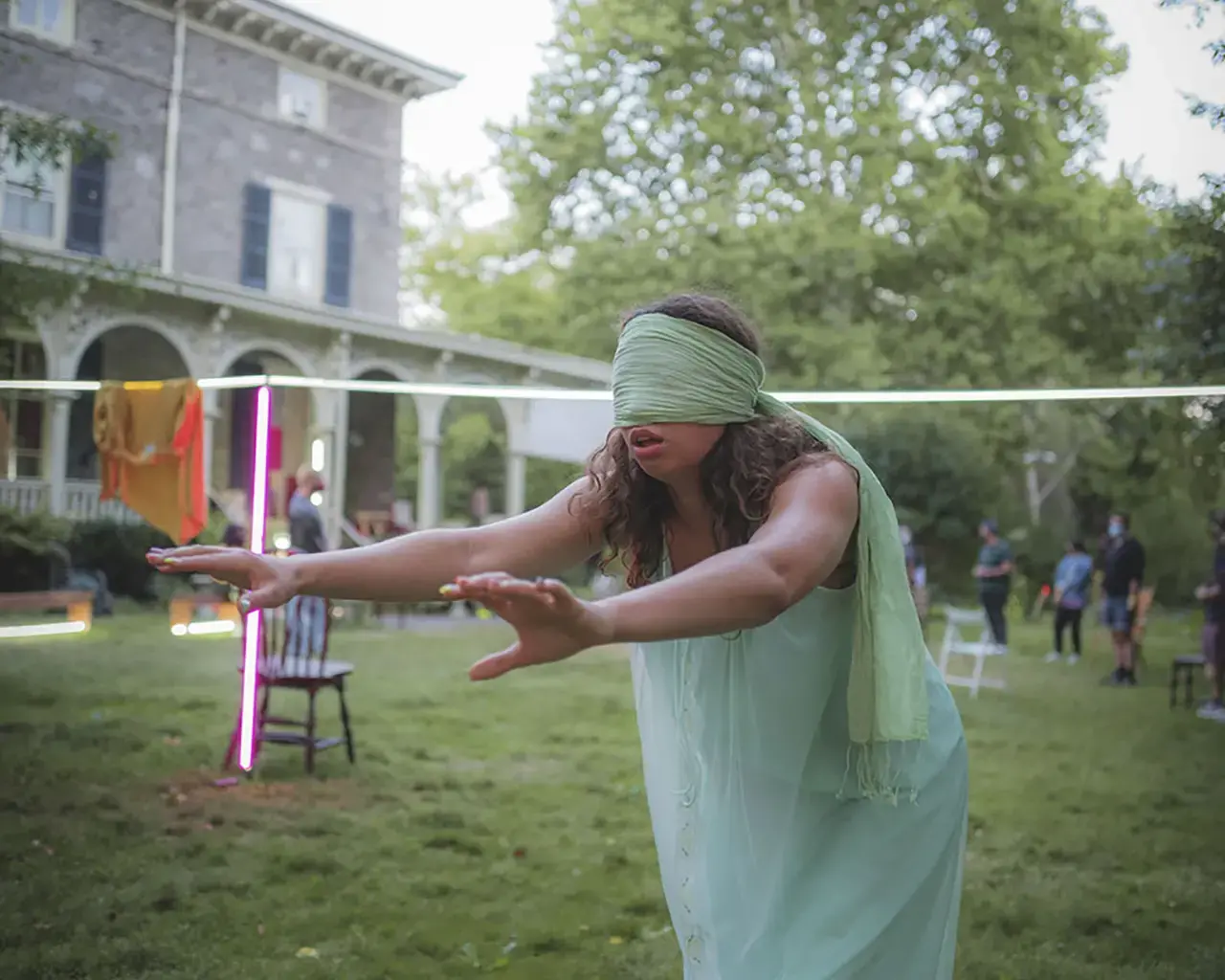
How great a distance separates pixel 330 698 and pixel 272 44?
4.21 m

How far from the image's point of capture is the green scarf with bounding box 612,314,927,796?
53.2 inches

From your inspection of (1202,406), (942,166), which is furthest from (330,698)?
(942,166)

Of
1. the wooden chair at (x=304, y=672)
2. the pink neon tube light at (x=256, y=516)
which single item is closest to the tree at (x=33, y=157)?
the wooden chair at (x=304, y=672)

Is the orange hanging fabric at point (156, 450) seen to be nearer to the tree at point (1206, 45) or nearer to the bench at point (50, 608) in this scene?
the bench at point (50, 608)

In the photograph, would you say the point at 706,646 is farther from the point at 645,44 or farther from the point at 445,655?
the point at 645,44

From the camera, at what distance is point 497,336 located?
11.1 meters

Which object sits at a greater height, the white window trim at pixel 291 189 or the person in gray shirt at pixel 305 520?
the white window trim at pixel 291 189

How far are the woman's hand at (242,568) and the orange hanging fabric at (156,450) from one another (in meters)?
3.85

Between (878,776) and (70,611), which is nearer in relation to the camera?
(878,776)

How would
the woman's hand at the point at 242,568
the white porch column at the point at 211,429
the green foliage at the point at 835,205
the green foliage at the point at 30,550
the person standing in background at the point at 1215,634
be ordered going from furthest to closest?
1. the green foliage at the point at 835,205
2. the person standing in background at the point at 1215,634
3. the white porch column at the point at 211,429
4. the green foliage at the point at 30,550
5. the woman's hand at the point at 242,568

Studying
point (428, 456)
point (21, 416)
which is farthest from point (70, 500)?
point (428, 456)

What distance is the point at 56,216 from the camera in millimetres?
5691

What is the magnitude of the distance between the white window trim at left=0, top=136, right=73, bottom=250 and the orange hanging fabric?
43.3 inches

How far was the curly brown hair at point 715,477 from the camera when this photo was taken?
1405 millimetres
